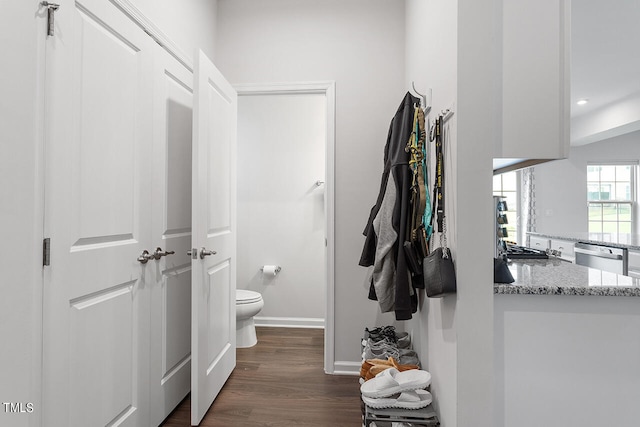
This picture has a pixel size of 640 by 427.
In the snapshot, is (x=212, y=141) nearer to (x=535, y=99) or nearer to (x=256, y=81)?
(x=256, y=81)

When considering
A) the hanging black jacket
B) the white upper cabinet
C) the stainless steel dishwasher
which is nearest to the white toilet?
the hanging black jacket

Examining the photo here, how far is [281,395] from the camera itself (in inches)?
88.0

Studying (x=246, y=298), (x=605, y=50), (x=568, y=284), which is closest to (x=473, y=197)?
(x=568, y=284)

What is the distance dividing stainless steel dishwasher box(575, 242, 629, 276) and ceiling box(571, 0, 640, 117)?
1.89 m

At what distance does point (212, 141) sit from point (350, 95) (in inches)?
43.2

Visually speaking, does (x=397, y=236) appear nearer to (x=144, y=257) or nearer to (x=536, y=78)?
(x=536, y=78)

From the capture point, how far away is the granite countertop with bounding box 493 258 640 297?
1.24 meters

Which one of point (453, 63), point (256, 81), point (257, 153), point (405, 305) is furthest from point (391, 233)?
point (257, 153)

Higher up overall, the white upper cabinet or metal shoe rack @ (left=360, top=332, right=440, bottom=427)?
the white upper cabinet

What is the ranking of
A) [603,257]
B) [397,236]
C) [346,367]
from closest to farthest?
[397,236], [346,367], [603,257]

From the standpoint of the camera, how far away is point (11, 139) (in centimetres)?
108

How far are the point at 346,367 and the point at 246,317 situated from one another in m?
0.92

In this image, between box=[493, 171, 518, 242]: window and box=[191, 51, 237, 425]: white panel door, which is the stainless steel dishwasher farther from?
box=[191, 51, 237, 425]: white panel door

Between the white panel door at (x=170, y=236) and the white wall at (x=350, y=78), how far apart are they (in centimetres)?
84
